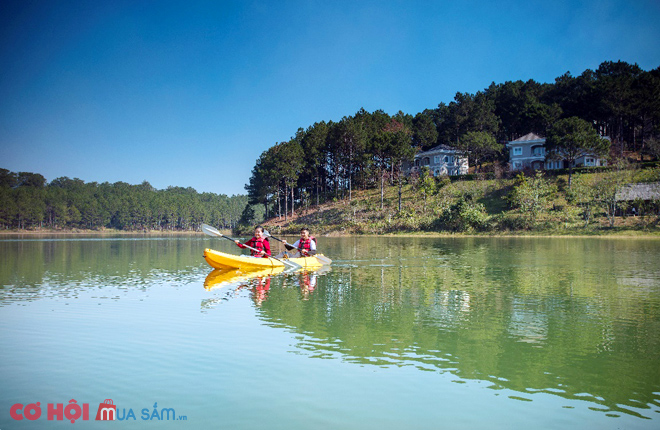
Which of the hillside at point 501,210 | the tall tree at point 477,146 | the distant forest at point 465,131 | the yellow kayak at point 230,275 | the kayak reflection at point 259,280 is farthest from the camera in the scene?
the tall tree at point 477,146

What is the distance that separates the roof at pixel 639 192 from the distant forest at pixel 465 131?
1371 centimetres

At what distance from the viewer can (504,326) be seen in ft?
36.3

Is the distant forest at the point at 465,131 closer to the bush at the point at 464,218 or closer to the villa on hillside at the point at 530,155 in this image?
the villa on hillside at the point at 530,155

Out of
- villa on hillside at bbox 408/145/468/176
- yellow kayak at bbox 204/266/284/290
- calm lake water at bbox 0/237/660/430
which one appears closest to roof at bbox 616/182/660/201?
villa on hillside at bbox 408/145/468/176

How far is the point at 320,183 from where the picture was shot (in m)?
94.8

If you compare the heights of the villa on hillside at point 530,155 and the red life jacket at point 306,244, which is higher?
the villa on hillside at point 530,155

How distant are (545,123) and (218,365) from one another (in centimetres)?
9040

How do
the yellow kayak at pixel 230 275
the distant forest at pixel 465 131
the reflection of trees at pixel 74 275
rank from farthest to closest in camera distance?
the distant forest at pixel 465 131 < the yellow kayak at pixel 230 275 < the reflection of trees at pixel 74 275

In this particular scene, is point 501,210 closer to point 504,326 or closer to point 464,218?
point 464,218

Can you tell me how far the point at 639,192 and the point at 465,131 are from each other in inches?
1675

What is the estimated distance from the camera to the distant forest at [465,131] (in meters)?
76.7

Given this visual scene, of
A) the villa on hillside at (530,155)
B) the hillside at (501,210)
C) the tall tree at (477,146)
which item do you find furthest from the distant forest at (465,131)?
the hillside at (501,210)

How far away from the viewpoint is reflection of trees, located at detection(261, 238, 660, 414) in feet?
25.5

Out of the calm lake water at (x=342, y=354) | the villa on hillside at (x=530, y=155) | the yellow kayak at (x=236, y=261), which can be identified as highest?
the villa on hillside at (x=530, y=155)
